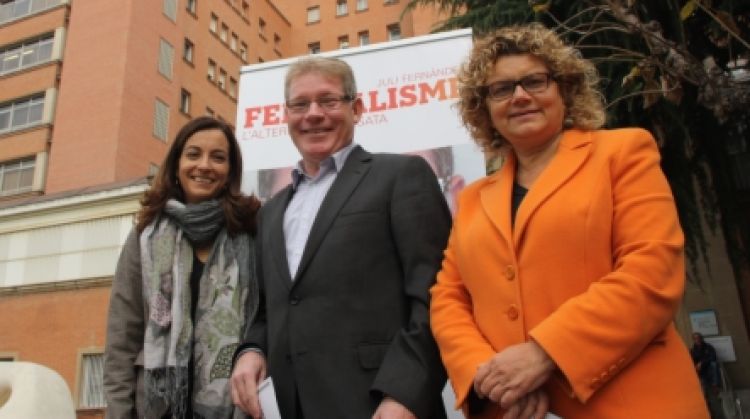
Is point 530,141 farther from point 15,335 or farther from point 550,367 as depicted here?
point 15,335

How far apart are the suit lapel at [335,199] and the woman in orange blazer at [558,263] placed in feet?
1.38

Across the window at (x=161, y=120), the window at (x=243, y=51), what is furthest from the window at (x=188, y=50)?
the window at (x=243, y=51)

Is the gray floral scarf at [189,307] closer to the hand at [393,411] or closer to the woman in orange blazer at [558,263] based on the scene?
the hand at [393,411]

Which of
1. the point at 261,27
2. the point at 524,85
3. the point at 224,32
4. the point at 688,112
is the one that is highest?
the point at 261,27

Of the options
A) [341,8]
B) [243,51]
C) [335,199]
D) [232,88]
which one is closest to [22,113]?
[232,88]

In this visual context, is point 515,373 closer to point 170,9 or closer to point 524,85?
point 524,85

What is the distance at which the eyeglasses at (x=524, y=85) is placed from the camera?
2.03m

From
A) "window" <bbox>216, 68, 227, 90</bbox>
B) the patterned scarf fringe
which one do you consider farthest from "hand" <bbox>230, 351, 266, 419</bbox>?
"window" <bbox>216, 68, 227, 90</bbox>

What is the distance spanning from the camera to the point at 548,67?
2.06 meters

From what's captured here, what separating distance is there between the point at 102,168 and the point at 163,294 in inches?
895

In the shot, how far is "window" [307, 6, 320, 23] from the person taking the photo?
39.6 metres

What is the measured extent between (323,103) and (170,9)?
1136 inches

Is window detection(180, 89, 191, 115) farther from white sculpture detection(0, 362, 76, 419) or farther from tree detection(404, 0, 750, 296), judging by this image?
white sculpture detection(0, 362, 76, 419)

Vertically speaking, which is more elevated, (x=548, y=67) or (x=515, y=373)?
(x=548, y=67)
